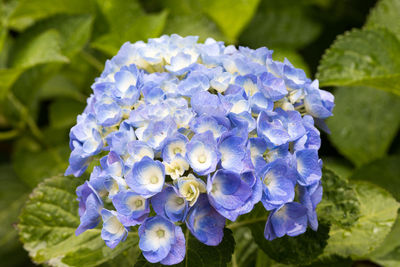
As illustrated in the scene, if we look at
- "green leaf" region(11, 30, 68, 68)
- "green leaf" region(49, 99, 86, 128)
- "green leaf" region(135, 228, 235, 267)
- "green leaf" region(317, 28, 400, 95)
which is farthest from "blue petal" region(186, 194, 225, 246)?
"green leaf" region(49, 99, 86, 128)

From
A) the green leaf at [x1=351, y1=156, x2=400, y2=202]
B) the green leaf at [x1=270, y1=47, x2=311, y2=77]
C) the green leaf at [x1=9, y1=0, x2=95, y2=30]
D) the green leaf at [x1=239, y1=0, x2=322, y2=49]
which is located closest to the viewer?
the green leaf at [x1=351, y1=156, x2=400, y2=202]

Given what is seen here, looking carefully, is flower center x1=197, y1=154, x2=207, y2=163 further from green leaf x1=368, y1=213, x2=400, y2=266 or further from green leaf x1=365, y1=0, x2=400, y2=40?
green leaf x1=365, y1=0, x2=400, y2=40

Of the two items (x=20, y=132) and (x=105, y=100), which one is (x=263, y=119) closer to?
(x=105, y=100)

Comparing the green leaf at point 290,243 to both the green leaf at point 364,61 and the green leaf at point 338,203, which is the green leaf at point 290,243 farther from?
the green leaf at point 364,61

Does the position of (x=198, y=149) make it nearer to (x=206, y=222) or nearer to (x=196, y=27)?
(x=206, y=222)

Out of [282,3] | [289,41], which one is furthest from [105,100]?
[282,3]
